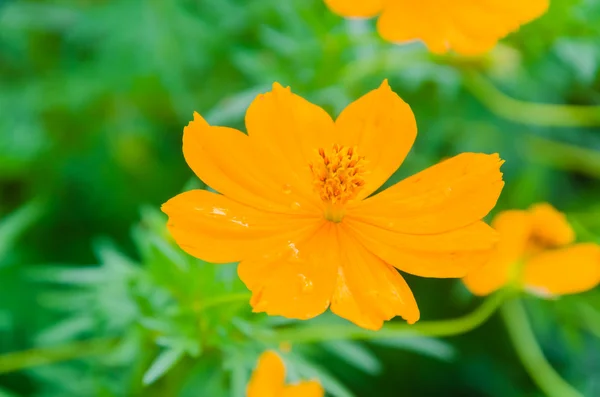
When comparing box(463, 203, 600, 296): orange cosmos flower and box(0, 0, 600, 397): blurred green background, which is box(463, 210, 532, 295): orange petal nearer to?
box(463, 203, 600, 296): orange cosmos flower

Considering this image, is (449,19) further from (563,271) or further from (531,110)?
(531,110)

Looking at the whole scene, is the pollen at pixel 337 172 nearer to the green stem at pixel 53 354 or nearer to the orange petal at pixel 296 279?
the orange petal at pixel 296 279

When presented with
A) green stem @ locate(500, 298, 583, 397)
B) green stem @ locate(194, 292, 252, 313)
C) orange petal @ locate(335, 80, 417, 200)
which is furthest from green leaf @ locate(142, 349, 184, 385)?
green stem @ locate(500, 298, 583, 397)

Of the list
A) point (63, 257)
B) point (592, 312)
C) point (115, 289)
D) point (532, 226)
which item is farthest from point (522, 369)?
point (63, 257)

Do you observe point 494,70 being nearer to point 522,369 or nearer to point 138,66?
point 522,369

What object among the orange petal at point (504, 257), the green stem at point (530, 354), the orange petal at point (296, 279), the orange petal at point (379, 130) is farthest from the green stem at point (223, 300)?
the green stem at point (530, 354)

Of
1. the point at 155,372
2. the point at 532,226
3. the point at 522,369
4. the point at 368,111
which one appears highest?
the point at 368,111
